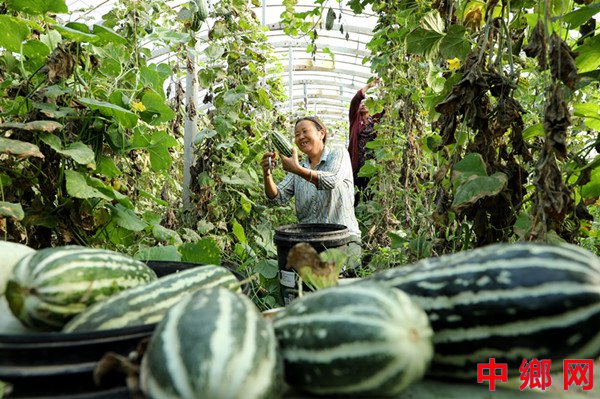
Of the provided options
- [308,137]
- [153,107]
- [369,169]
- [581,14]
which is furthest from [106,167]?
[369,169]

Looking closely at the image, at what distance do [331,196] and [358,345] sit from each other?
292cm

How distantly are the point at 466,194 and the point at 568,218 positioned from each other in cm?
37

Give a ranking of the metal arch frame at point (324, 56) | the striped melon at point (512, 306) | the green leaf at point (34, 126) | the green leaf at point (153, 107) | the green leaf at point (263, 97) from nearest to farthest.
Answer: the striped melon at point (512, 306) → the green leaf at point (34, 126) → the green leaf at point (153, 107) → the green leaf at point (263, 97) → the metal arch frame at point (324, 56)

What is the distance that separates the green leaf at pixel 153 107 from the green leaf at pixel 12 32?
483 millimetres

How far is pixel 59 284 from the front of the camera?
0.68 metres

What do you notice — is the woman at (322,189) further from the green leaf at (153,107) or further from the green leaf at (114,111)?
the green leaf at (114,111)

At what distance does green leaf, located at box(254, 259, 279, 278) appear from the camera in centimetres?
305

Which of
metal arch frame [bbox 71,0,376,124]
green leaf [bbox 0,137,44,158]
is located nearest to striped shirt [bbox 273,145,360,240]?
green leaf [bbox 0,137,44,158]

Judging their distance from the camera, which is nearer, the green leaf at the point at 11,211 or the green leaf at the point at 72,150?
the green leaf at the point at 11,211

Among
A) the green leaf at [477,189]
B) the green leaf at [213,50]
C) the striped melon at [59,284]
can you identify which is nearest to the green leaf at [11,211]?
the striped melon at [59,284]

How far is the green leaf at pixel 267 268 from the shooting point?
3055 mm

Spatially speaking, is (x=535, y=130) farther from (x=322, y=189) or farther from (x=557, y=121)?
(x=322, y=189)

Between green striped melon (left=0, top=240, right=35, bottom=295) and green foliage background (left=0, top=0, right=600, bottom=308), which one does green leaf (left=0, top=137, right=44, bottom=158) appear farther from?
green striped melon (left=0, top=240, right=35, bottom=295)

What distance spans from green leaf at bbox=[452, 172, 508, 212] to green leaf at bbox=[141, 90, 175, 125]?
1293mm
